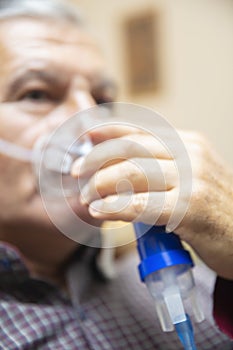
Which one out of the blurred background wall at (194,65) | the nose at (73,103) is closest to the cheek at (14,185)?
the nose at (73,103)

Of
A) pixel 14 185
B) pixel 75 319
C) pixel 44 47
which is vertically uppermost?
pixel 44 47

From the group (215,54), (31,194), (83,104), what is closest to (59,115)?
(83,104)

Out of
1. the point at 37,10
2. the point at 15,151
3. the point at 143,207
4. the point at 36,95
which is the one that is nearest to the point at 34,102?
the point at 36,95

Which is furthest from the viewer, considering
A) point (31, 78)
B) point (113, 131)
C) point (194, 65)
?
point (194, 65)

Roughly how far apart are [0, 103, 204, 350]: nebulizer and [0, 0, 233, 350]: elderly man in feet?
0.10

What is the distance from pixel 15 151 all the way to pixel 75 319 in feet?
1.16

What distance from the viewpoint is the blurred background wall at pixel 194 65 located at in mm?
1732

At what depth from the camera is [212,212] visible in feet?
1.86

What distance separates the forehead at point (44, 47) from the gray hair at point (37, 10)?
18 mm

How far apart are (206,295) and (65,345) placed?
0.34m

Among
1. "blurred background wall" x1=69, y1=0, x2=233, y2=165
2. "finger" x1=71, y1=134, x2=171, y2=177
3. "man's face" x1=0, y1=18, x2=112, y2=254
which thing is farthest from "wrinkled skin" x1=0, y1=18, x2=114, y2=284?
"blurred background wall" x1=69, y1=0, x2=233, y2=165

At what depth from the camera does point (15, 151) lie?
2.83 ft

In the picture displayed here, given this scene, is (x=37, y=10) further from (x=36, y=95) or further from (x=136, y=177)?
(x=136, y=177)

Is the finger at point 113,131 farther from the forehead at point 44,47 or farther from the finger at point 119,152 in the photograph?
the forehead at point 44,47
